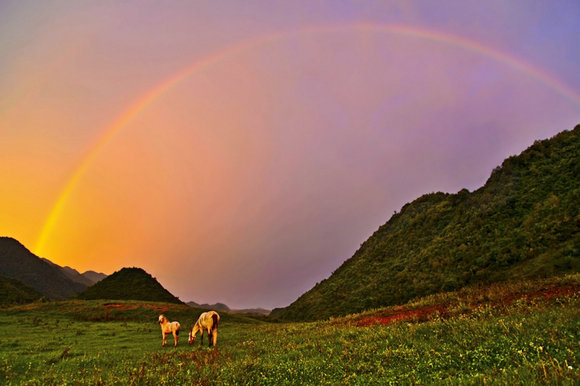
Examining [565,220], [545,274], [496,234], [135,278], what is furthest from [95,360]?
[135,278]

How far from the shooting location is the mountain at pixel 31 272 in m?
172

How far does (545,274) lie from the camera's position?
90.4 feet

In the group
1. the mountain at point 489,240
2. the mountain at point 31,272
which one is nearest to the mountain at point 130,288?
the mountain at point 489,240

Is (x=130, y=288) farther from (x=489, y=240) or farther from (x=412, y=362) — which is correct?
(x=412, y=362)

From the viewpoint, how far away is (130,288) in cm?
10488

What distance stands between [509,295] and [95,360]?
2639cm

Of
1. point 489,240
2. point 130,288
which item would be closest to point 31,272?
point 130,288

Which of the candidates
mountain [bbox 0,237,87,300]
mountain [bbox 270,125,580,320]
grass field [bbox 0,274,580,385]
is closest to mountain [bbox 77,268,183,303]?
mountain [bbox 270,125,580,320]

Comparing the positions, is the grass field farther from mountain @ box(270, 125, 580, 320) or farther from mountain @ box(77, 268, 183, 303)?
mountain @ box(77, 268, 183, 303)

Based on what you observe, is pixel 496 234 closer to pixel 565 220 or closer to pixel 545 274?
pixel 565 220

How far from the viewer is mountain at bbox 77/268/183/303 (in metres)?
99.3

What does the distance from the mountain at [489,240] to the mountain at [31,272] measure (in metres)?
176

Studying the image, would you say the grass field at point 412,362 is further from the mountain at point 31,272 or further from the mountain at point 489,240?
the mountain at point 31,272

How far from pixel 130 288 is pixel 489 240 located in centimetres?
11095
